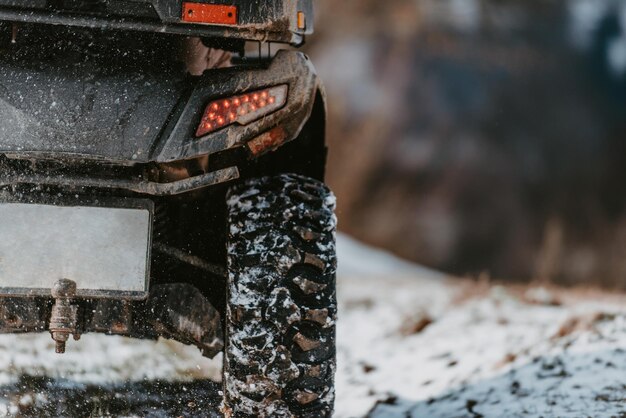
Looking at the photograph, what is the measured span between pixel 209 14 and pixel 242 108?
31cm

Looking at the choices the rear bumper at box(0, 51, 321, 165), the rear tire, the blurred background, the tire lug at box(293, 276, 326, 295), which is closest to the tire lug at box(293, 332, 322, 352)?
the rear tire

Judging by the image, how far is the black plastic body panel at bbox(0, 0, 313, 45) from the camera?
2.99 meters

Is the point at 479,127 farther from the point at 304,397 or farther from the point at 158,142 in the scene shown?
the point at 158,142

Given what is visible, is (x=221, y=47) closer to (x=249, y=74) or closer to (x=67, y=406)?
(x=249, y=74)

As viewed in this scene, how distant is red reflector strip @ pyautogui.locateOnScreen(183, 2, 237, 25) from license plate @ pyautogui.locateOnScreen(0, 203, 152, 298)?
638 millimetres

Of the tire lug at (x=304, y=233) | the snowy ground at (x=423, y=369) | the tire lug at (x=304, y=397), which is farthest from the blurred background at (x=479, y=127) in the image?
the tire lug at (x=304, y=397)

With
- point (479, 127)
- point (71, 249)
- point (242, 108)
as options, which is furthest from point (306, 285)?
point (479, 127)

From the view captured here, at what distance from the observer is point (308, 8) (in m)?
3.68

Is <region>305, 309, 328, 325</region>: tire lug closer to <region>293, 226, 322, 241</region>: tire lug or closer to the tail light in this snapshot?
<region>293, 226, 322, 241</region>: tire lug

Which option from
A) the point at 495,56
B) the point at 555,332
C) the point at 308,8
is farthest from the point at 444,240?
the point at 308,8

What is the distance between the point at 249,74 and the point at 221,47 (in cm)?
37

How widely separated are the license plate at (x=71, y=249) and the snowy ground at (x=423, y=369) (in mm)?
1375

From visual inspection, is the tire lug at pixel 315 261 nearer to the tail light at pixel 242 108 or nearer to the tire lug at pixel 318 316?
the tire lug at pixel 318 316

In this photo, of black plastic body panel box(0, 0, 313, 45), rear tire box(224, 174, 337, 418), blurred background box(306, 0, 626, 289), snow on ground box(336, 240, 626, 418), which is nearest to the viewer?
black plastic body panel box(0, 0, 313, 45)
